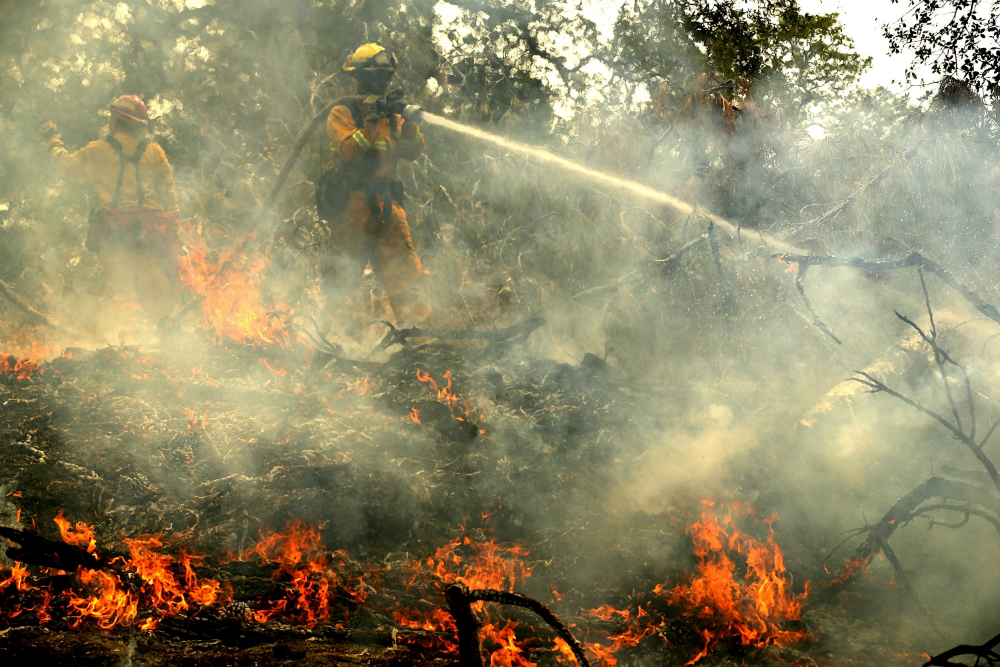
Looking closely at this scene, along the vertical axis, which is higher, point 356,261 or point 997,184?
point 356,261

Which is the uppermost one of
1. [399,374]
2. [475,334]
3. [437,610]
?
[475,334]

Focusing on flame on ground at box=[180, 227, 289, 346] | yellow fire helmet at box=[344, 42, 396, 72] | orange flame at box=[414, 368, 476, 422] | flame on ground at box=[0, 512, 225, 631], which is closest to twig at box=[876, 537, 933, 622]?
orange flame at box=[414, 368, 476, 422]

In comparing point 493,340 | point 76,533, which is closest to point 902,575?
point 493,340

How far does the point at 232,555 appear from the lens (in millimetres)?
4570

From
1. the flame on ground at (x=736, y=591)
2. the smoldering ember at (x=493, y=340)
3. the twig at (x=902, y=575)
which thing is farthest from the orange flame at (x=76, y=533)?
the twig at (x=902, y=575)

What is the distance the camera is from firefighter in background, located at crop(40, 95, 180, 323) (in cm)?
706

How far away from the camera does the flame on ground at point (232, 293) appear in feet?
24.2

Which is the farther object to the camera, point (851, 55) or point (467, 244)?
point (851, 55)

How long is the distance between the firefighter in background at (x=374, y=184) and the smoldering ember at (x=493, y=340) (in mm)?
43

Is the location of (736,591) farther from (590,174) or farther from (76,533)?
(590,174)

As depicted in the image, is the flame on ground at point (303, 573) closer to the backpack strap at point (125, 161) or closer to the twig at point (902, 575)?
the twig at point (902, 575)

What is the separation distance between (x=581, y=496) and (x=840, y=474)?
2.23 meters

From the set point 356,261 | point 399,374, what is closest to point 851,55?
point 356,261

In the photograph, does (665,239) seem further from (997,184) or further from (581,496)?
(581,496)
